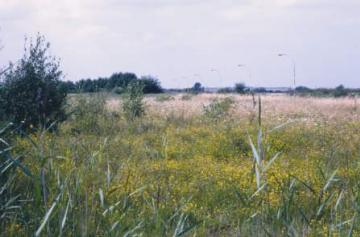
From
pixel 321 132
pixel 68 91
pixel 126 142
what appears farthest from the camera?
pixel 68 91

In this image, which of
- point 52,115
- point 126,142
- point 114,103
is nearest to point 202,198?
point 126,142

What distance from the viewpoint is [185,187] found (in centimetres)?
833

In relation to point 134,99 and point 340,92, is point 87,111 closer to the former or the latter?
point 134,99

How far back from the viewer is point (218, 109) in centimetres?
1945

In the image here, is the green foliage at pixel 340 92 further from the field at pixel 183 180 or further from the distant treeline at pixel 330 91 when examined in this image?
the field at pixel 183 180

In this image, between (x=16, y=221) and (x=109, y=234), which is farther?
(x=16, y=221)

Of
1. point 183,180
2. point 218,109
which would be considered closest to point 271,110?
point 218,109

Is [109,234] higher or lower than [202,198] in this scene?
higher

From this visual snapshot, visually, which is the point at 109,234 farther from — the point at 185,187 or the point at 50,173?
the point at 185,187

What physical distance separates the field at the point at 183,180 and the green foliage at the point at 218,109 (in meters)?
0.08

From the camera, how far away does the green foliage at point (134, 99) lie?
19.9m

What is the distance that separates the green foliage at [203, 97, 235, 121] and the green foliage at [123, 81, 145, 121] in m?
2.01

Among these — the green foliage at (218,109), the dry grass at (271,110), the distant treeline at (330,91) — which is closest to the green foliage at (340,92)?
the distant treeline at (330,91)

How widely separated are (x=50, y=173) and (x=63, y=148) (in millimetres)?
2485
